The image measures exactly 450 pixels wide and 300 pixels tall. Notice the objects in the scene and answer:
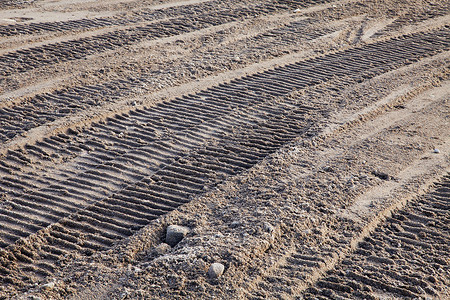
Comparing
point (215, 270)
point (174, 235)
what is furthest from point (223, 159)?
point (215, 270)

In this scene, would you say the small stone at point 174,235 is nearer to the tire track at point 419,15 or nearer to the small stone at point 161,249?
the small stone at point 161,249

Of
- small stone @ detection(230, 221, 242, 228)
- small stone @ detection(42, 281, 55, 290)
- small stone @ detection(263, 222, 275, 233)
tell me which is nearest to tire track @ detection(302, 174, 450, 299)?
small stone @ detection(263, 222, 275, 233)

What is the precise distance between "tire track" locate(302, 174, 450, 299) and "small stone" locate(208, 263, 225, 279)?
724 millimetres

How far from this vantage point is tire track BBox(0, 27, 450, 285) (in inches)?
193

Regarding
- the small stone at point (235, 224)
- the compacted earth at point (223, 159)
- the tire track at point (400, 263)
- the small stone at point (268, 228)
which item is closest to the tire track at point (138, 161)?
the compacted earth at point (223, 159)

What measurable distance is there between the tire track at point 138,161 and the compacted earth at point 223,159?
2 centimetres

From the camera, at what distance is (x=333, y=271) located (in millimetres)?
4387

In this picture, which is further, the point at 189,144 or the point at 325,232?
the point at 189,144

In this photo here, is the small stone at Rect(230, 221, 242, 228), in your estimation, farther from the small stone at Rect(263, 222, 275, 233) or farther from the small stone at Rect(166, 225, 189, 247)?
the small stone at Rect(166, 225, 189, 247)

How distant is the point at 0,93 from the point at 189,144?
3.34 m

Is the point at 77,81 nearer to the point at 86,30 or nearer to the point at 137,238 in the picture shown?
the point at 86,30

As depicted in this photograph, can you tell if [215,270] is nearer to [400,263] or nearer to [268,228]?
[268,228]

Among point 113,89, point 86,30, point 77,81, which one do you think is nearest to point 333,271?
point 113,89

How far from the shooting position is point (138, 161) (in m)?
6.22
